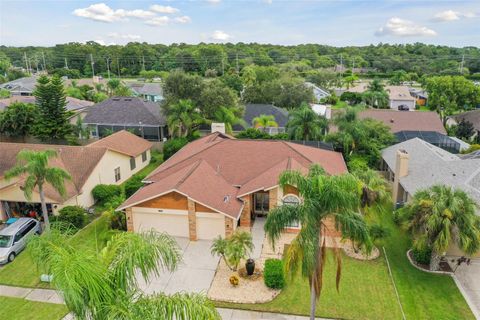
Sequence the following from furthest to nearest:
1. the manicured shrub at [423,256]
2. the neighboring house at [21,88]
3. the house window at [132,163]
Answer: the neighboring house at [21,88]
the house window at [132,163]
the manicured shrub at [423,256]

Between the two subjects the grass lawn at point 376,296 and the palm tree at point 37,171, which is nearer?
the grass lawn at point 376,296

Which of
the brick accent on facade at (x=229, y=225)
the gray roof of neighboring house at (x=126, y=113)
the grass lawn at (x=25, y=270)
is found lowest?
the grass lawn at (x=25, y=270)

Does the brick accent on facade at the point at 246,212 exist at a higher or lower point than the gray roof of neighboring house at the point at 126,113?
lower

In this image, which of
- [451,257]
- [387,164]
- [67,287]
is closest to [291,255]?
[67,287]

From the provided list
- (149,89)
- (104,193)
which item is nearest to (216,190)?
(104,193)

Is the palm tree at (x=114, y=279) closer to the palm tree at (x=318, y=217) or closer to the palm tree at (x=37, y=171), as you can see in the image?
the palm tree at (x=318, y=217)

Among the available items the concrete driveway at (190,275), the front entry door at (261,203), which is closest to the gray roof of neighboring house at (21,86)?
the front entry door at (261,203)

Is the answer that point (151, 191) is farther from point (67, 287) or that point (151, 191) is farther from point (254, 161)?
point (67, 287)
